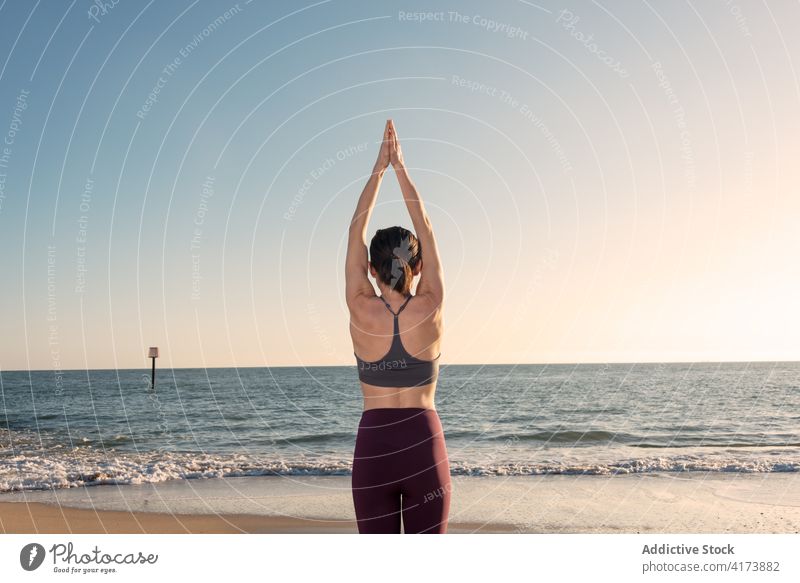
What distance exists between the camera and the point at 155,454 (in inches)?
695

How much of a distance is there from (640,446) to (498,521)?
11482 mm

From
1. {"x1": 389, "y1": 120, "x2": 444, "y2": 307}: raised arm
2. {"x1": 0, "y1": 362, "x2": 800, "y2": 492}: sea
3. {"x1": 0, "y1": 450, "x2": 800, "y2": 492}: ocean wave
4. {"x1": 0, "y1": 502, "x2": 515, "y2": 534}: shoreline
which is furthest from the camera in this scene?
{"x1": 0, "y1": 362, "x2": 800, "y2": 492}: sea

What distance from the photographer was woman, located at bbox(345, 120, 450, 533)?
3.56m

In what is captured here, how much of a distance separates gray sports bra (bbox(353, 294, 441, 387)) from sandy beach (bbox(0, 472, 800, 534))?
6.67m

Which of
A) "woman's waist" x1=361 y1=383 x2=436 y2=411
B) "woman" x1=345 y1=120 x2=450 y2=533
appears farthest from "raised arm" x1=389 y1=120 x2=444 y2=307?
"woman's waist" x1=361 y1=383 x2=436 y2=411

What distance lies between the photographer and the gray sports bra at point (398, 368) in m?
3.54

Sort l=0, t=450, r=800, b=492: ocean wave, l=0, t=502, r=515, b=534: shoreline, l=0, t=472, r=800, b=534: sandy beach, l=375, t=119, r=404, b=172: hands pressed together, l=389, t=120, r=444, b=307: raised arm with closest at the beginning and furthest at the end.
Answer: l=389, t=120, r=444, b=307: raised arm
l=375, t=119, r=404, b=172: hands pressed together
l=0, t=502, r=515, b=534: shoreline
l=0, t=472, r=800, b=534: sandy beach
l=0, t=450, r=800, b=492: ocean wave

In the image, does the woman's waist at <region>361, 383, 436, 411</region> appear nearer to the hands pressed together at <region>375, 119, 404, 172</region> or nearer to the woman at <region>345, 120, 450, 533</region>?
the woman at <region>345, 120, 450, 533</region>

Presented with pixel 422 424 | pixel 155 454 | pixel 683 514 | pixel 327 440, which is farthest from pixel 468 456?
pixel 422 424

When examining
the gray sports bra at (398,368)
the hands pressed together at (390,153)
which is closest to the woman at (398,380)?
the gray sports bra at (398,368)

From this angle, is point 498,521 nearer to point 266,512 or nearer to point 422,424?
point 266,512

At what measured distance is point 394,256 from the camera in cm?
356

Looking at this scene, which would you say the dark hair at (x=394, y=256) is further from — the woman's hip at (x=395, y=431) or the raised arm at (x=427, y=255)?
the woman's hip at (x=395, y=431)
